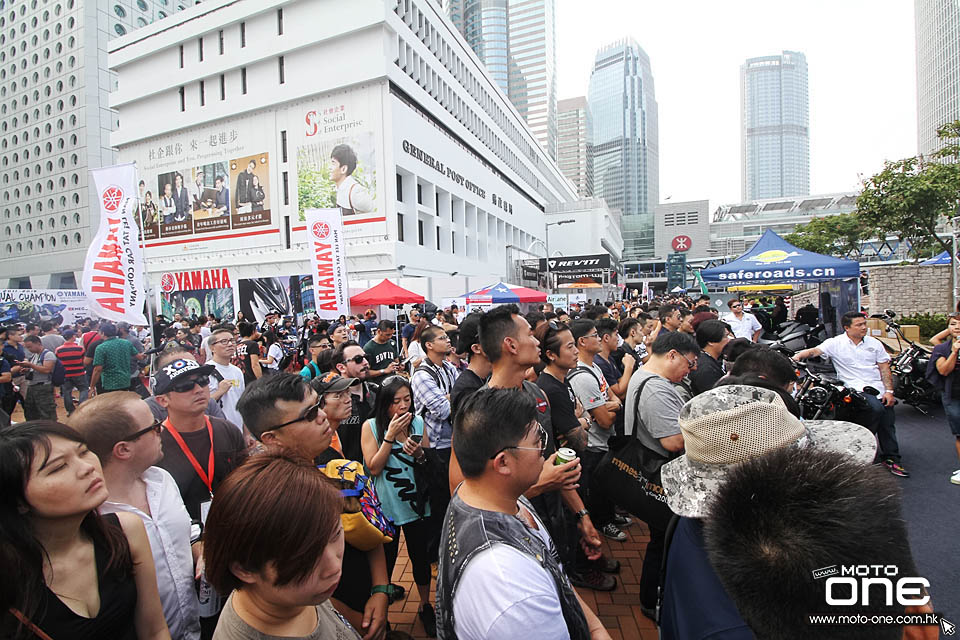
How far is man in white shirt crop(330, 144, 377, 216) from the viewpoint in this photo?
29.0 m

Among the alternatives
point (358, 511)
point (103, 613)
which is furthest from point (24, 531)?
point (358, 511)

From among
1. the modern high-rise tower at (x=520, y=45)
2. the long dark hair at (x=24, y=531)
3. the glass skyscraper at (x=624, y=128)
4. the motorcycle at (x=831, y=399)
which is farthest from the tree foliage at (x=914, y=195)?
the glass skyscraper at (x=624, y=128)

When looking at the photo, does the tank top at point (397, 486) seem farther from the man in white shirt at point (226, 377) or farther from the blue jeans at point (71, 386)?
the blue jeans at point (71, 386)

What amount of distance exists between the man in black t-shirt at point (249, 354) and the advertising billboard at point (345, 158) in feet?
68.1

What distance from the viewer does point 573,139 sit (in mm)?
143625

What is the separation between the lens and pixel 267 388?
2348 millimetres

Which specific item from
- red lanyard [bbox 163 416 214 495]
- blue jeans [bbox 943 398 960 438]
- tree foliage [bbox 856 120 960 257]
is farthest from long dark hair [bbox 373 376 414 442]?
tree foliage [bbox 856 120 960 257]

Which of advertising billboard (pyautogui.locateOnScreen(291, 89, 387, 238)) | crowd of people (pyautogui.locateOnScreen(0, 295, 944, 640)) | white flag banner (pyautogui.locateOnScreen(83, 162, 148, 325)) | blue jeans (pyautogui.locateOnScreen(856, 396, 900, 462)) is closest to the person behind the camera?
crowd of people (pyautogui.locateOnScreen(0, 295, 944, 640))

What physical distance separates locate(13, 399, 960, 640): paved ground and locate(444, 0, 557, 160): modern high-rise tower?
91380 millimetres

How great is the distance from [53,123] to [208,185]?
3256 centimetres

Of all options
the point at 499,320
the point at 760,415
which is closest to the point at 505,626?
the point at 760,415

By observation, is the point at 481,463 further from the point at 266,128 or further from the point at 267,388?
the point at 266,128

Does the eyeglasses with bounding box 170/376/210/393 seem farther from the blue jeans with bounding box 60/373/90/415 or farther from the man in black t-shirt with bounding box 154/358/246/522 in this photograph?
the blue jeans with bounding box 60/373/90/415

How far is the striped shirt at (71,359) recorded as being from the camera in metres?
8.16
